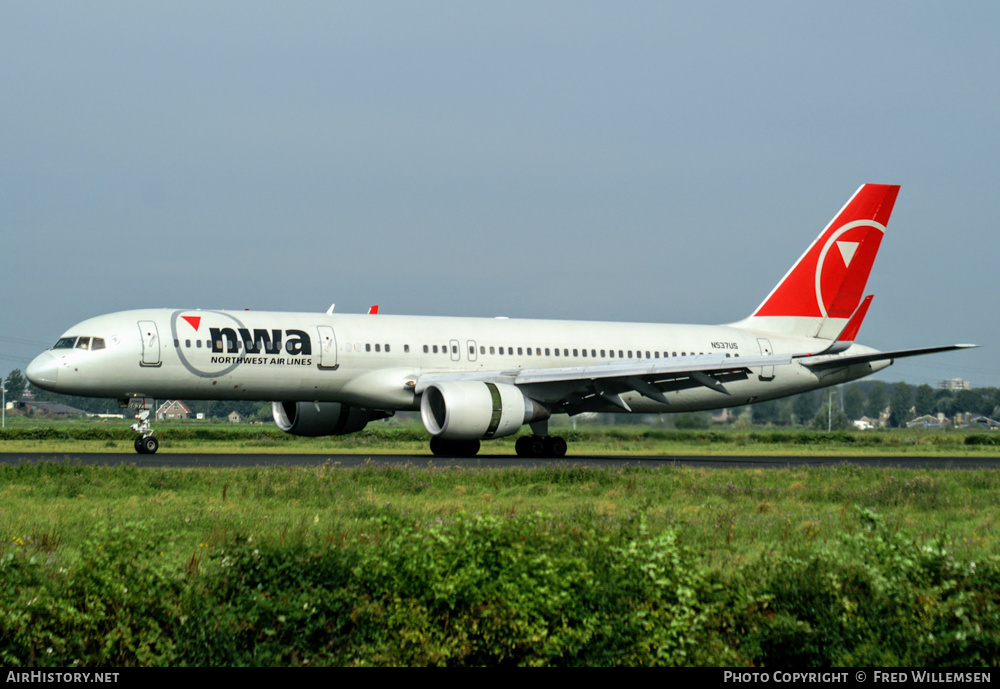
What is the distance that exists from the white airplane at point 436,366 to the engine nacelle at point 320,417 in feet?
0.14

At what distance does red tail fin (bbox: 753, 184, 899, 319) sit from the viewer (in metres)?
39.0

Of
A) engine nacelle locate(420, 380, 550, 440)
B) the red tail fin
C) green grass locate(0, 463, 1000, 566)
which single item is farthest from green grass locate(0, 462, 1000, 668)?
the red tail fin

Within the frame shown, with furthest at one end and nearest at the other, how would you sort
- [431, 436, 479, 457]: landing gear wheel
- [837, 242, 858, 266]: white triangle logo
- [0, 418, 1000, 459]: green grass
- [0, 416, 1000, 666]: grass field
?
1. [837, 242, 858, 266]: white triangle logo
2. [0, 418, 1000, 459]: green grass
3. [431, 436, 479, 457]: landing gear wheel
4. [0, 416, 1000, 666]: grass field

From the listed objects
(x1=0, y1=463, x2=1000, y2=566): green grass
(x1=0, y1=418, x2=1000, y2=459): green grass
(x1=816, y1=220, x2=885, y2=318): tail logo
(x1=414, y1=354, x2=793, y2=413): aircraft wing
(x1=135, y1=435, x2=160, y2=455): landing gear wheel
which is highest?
(x1=816, y1=220, x2=885, y2=318): tail logo

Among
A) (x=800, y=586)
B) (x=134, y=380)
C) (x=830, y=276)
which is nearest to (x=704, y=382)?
(x=830, y=276)

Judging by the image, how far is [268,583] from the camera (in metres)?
9.27

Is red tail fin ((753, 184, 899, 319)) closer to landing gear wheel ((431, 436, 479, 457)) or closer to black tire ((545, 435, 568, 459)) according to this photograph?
black tire ((545, 435, 568, 459))

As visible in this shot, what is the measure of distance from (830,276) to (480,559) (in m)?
32.8

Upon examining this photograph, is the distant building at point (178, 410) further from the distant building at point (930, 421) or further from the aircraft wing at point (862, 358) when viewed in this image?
the aircraft wing at point (862, 358)

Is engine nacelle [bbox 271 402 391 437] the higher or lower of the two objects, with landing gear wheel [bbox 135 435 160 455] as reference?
higher

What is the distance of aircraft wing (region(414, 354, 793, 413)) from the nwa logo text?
3435mm

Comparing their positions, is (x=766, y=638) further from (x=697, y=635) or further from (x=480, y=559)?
(x=480, y=559)

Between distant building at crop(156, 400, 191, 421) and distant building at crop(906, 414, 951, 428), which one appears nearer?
distant building at crop(906, 414, 951, 428)

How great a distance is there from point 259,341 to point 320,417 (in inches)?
178
